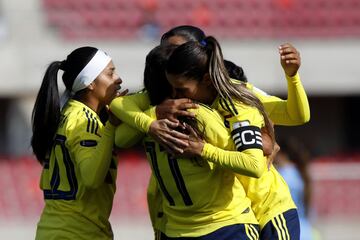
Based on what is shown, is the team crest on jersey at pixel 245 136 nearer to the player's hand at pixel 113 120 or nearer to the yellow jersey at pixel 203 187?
the yellow jersey at pixel 203 187

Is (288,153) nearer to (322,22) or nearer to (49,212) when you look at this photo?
(49,212)

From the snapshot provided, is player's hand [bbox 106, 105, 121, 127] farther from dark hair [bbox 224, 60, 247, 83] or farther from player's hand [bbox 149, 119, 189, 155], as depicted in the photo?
dark hair [bbox 224, 60, 247, 83]

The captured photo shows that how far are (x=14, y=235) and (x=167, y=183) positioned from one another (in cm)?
912

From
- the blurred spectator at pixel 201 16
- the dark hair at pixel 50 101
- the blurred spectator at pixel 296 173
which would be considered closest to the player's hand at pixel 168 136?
the dark hair at pixel 50 101

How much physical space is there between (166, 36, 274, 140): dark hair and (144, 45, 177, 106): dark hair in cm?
14

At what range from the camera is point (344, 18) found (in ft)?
59.3

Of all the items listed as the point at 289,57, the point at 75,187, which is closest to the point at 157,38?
the point at 75,187

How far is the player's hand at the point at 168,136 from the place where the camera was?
5074 millimetres

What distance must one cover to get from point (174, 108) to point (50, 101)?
3.00 feet

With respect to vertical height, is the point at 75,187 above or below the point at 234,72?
below

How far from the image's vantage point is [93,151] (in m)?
5.50

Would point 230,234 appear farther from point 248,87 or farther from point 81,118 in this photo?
point 81,118

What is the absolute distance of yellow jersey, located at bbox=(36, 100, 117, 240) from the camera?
18.4ft

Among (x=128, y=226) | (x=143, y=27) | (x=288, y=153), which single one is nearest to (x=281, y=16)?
(x=143, y=27)
